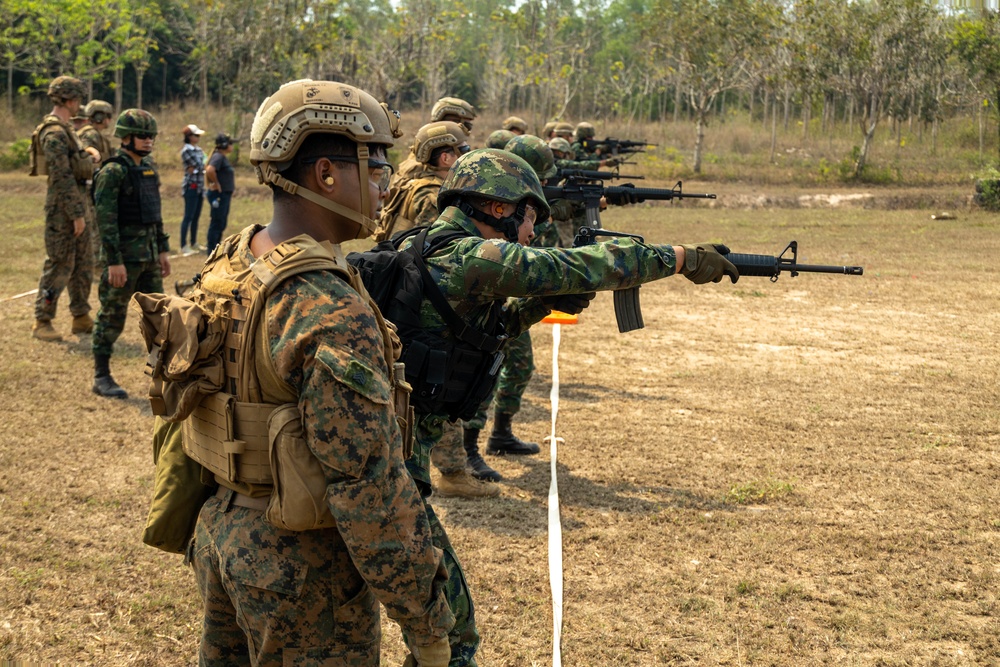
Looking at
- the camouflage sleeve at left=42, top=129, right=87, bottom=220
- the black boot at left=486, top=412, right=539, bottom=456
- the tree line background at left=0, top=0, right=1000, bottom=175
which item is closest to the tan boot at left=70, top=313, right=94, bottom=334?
the camouflage sleeve at left=42, top=129, right=87, bottom=220

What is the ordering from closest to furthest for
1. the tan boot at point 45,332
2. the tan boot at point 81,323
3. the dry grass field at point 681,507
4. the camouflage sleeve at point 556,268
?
the camouflage sleeve at point 556,268
the dry grass field at point 681,507
the tan boot at point 45,332
the tan boot at point 81,323

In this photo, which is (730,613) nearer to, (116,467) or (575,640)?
(575,640)

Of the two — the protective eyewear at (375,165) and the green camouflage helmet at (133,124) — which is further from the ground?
the green camouflage helmet at (133,124)

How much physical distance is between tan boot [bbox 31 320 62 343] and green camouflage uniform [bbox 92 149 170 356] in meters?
1.92

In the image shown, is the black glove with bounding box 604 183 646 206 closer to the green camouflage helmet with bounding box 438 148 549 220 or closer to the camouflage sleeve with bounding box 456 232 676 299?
the green camouflage helmet with bounding box 438 148 549 220

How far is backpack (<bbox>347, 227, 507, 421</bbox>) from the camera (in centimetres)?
348

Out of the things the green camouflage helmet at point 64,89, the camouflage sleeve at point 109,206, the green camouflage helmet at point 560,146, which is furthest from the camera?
the green camouflage helmet at point 560,146

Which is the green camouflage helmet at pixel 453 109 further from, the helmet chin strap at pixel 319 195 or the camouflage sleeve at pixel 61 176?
the helmet chin strap at pixel 319 195

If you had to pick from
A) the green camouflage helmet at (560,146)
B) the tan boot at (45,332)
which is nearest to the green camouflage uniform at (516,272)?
the tan boot at (45,332)

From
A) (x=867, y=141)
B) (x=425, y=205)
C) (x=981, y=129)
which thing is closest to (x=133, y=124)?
(x=425, y=205)

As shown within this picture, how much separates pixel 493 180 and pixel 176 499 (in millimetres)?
1742

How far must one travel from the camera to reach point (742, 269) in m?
3.97

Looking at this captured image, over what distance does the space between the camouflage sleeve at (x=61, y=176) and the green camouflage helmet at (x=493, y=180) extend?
263 inches

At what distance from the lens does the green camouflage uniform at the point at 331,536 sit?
2107 millimetres
